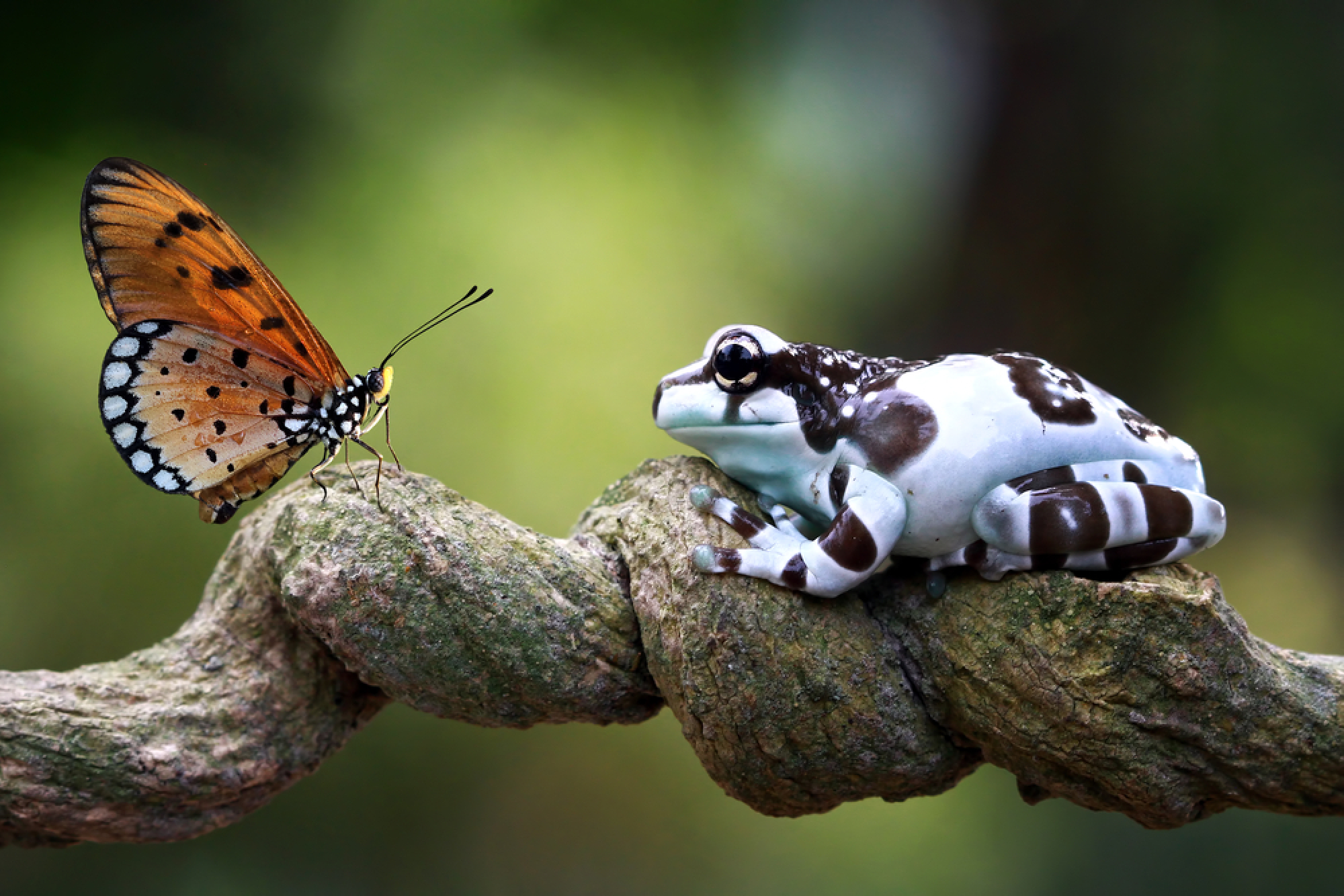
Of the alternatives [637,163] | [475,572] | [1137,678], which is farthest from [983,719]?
[637,163]

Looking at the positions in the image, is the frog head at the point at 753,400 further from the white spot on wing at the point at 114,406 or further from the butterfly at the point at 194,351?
the white spot on wing at the point at 114,406

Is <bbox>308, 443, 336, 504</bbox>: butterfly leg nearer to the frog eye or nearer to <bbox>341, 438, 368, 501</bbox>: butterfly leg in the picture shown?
<bbox>341, 438, 368, 501</bbox>: butterfly leg

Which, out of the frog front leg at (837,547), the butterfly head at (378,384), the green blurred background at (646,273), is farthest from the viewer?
the green blurred background at (646,273)

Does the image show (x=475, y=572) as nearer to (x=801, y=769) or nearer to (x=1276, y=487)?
(x=801, y=769)

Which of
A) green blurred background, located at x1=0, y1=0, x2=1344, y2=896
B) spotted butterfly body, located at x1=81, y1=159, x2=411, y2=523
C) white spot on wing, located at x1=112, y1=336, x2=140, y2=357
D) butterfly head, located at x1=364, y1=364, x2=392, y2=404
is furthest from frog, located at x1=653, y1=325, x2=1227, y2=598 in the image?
green blurred background, located at x1=0, y1=0, x2=1344, y2=896

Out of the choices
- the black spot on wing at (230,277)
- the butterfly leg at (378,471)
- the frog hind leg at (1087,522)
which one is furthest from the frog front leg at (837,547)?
the black spot on wing at (230,277)

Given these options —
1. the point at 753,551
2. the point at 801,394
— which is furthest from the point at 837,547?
the point at 801,394

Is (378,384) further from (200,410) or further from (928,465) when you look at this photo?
(928,465)
